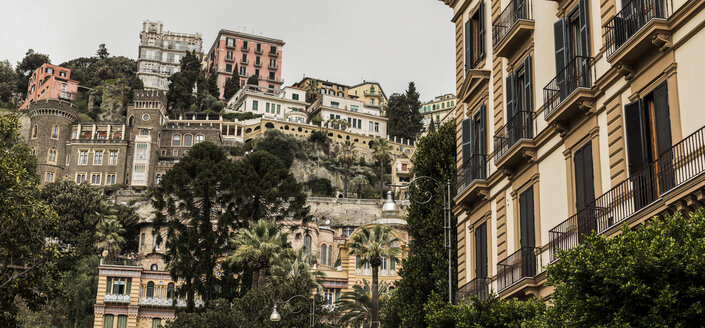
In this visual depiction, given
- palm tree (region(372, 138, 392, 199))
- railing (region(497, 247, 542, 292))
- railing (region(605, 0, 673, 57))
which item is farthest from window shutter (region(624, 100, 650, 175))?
palm tree (region(372, 138, 392, 199))

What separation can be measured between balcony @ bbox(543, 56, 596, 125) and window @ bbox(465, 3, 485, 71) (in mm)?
6236

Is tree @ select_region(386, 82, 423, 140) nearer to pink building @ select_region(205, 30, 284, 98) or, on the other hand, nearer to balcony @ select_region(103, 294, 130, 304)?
pink building @ select_region(205, 30, 284, 98)

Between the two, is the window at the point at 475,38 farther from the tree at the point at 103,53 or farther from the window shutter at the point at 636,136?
the tree at the point at 103,53

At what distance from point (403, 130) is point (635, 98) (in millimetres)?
150143

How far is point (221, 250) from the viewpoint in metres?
64.8

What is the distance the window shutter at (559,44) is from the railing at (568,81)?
0.22 meters

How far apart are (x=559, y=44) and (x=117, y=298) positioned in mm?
73140

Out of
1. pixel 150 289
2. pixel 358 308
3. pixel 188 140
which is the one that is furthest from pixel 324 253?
pixel 188 140

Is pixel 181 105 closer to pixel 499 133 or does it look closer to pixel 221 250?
pixel 221 250

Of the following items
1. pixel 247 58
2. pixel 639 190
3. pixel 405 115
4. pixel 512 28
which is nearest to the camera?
pixel 639 190

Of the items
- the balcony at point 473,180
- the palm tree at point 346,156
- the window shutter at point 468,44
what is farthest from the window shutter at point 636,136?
the palm tree at point 346,156

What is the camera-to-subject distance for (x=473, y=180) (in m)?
27.8

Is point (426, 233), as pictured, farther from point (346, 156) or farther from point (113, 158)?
point (113, 158)

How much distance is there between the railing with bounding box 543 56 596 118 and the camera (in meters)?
20.9
